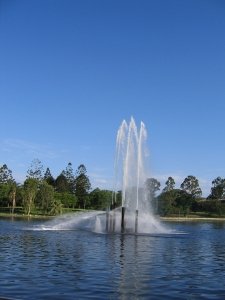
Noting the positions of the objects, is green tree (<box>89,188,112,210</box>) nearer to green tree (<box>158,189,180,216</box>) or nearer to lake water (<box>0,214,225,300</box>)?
green tree (<box>158,189,180,216</box>)

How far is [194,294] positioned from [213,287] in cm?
202

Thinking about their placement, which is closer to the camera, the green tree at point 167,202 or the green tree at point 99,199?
the green tree at point 99,199

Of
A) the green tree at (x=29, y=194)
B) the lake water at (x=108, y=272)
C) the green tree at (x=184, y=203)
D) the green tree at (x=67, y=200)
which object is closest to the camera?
the lake water at (x=108, y=272)

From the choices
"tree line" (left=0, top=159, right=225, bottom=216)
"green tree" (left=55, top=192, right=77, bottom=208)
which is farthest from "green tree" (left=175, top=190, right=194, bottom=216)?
"green tree" (left=55, top=192, right=77, bottom=208)

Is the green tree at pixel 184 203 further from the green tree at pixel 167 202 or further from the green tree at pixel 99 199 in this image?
the green tree at pixel 99 199

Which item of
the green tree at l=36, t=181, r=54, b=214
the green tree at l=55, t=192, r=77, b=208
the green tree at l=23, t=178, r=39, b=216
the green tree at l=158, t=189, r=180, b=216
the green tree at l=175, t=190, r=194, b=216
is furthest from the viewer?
the green tree at l=175, t=190, r=194, b=216

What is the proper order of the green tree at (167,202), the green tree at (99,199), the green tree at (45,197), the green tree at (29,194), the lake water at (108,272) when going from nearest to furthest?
the lake water at (108,272)
the green tree at (29,194)
the green tree at (45,197)
the green tree at (99,199)
the green tree at (167,202)

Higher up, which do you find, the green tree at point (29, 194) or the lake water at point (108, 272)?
the green tree at point (29, 194)

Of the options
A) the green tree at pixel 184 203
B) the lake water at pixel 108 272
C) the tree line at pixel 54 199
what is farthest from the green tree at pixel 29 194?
the lake water at pixel 108 272

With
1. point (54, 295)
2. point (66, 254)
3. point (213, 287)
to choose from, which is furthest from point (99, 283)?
point (66, 254)

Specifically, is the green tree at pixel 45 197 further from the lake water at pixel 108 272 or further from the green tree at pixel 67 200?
the lake water at pixel 108 272

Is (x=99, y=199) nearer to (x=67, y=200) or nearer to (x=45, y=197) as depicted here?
(x=67, y=200)

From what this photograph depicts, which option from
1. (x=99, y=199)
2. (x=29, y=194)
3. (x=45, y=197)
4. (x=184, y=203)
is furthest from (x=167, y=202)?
(x=29, y=194)

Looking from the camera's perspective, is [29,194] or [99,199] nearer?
[29,194]
